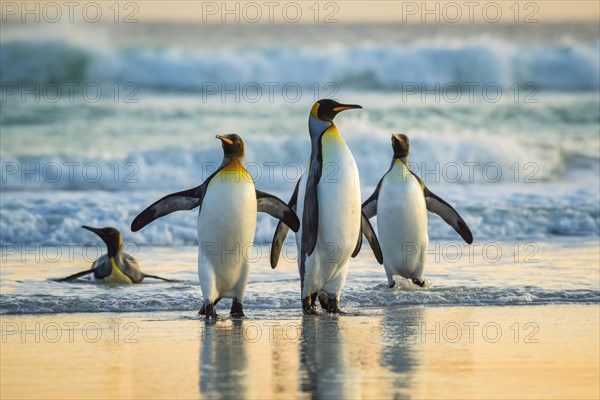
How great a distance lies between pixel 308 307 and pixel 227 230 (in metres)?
0.65

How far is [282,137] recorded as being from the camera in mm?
17734

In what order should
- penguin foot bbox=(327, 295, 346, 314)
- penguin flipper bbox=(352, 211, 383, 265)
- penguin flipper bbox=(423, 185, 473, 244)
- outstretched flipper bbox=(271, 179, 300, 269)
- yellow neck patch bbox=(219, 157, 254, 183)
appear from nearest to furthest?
yellow neck patch bbox=(219, 157, 254, 183), penguin foot bbox=(327, 295, 346, 314), outstretched flipper bbox=(271, 179, 300, 269), penguin flipper bbox=(352, 211, 383, 265), penguin flipper bbox=(423, 185, 473, 244)

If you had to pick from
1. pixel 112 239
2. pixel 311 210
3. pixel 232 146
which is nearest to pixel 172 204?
pixel 232 146

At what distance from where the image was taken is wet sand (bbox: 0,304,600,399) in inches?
185

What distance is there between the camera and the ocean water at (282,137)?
8.09 m

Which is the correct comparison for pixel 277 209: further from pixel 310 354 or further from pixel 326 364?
pixel 326 364

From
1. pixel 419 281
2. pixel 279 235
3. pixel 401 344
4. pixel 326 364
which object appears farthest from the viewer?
pixel 419 281

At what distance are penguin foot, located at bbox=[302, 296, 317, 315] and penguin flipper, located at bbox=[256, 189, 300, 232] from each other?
0.41m

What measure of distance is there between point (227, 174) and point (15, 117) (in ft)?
48.0

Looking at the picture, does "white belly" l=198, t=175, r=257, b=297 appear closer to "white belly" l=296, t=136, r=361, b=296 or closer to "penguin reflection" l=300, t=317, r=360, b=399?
"white belly" l=296, t=136, r=361, b=296

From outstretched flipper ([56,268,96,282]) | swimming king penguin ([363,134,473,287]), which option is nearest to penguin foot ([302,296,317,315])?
swimming king penguin ([363,134,473,287])

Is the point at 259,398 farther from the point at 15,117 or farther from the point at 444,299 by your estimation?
the point at 15,117

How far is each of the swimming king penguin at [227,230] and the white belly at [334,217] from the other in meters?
0.37

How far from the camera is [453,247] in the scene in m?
9.78
